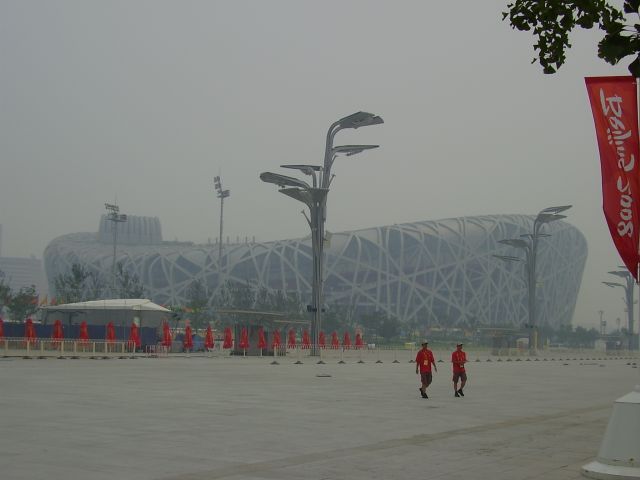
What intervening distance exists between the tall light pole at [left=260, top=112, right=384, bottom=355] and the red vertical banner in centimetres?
3931

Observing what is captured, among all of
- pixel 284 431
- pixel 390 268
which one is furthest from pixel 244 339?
pixel 390 268

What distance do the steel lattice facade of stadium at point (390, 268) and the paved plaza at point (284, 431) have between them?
11068 cm

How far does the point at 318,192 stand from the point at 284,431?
36791mm

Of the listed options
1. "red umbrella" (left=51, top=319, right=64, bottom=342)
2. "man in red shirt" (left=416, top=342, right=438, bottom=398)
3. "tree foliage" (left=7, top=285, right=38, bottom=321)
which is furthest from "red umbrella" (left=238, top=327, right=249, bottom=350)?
"tree foliage" (left=7, top=285, right=38, bottom=321)

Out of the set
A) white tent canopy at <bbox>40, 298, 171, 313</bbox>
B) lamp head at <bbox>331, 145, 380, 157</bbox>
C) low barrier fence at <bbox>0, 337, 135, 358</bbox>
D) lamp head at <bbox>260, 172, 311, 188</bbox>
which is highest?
lamp head at <bbox>331, 145, 380, 157</bbox>

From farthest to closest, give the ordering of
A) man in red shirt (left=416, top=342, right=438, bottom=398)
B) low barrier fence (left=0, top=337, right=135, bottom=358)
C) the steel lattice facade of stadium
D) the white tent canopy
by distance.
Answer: the steel lattice facade of stadium < the white tent canopy < low barrier fence (left=0, top=337, right=135, bottom=358) < man in red shirt (left=416, top=342, right=438, bottom=398)

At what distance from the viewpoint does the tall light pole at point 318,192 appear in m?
48.8

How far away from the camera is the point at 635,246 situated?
9.29m

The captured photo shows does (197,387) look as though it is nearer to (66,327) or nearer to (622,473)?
(622,473)

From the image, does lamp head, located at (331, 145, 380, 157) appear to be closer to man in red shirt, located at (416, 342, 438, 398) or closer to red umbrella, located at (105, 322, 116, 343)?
red umbrella, located at (105, 322, 116, 343)

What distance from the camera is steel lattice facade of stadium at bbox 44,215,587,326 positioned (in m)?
137

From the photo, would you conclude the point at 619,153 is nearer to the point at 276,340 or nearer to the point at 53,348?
the point at 53,348

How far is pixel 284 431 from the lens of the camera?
1287cm

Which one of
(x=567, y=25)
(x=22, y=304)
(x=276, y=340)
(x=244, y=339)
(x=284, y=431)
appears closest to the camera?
(x=567, y=25)
